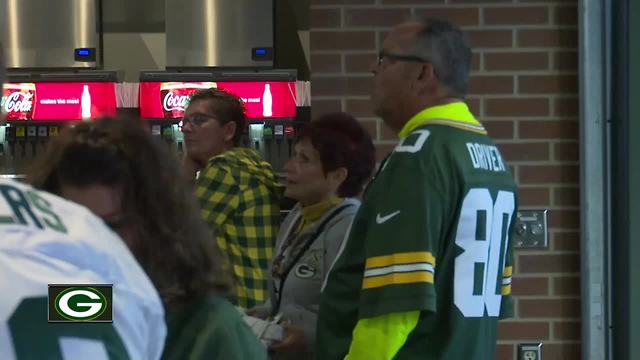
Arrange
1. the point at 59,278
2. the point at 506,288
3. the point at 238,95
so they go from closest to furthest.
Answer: the point at 59,278 < the point at 506,288 < the point at 238,95

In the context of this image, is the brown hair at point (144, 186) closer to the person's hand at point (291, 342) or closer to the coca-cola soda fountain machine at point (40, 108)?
the person's hand at point (291, 342)

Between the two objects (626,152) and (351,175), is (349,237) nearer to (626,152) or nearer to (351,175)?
(351,175)

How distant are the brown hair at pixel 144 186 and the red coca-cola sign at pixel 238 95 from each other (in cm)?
342

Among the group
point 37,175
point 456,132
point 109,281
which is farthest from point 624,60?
point 109,281

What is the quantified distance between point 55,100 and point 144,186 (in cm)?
385

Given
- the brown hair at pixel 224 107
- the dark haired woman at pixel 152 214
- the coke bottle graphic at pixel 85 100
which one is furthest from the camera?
the coke bottle graphic at pixel 85 100

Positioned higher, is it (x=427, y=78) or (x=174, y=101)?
(x=174, y=101)

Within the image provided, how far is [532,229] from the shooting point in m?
3.27

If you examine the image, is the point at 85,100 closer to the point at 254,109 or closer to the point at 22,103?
the point at 22,103

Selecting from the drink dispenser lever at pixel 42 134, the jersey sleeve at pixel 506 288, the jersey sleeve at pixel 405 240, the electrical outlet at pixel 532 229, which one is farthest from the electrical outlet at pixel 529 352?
the drink dispenser lever at pixel 42 134

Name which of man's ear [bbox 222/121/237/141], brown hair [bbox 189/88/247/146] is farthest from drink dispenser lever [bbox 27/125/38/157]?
man's ear [bbox 222/121/237/141]

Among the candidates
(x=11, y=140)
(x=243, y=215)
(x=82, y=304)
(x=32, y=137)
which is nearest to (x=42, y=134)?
(x=32, y=137)

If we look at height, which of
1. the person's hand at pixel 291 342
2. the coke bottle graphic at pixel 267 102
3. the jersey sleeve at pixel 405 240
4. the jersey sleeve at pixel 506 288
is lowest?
the person's hand at pixel 291 342

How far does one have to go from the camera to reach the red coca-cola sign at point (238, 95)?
4.90m
